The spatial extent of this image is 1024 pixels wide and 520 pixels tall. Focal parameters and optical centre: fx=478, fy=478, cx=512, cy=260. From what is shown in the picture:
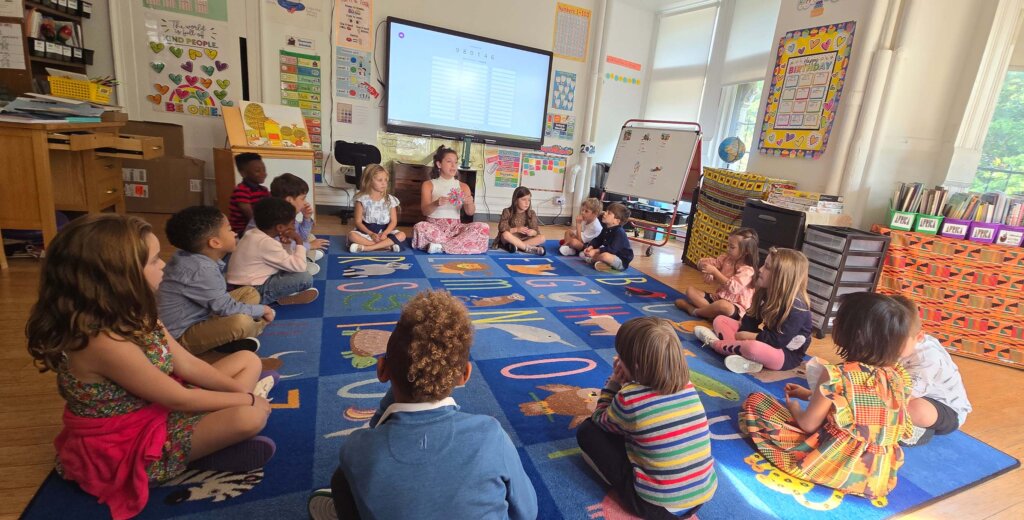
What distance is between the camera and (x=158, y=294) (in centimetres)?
181

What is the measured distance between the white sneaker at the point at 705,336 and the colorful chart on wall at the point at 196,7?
16.1 feet

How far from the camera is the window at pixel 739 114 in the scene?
5461mm

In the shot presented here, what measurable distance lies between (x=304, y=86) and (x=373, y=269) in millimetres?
2554

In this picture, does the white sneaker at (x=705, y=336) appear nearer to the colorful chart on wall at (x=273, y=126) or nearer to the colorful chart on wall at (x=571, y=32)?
the colorful chart on wall at (x=273, y=126)

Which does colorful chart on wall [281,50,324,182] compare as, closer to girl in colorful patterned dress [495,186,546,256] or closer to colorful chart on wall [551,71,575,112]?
girl in colorful patterned dress [495,186,546,256]

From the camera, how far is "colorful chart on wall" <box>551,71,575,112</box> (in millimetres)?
5945

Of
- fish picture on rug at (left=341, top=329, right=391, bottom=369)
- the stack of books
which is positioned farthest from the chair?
the stack of books

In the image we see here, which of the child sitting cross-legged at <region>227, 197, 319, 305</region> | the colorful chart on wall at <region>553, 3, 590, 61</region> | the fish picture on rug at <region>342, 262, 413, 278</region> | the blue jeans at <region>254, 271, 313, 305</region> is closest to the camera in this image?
the child sitting cross-legged at <region>227, 197, 319, 305</region>

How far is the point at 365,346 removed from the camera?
2.24 meters

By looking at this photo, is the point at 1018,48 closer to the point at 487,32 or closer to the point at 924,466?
the point at 924,466

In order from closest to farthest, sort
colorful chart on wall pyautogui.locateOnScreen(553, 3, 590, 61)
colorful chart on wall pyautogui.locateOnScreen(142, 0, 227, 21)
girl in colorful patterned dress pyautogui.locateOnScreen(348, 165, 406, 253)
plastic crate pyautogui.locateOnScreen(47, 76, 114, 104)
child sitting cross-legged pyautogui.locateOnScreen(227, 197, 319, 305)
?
child sitting cross-legged pyautogui.locateOnScreen(227, 197, 319, 305)
plastic crate pyautogui.locateOnScreen(47, 76, 114, 104)
girl in colorful patterned dress pyautogui.locateOnScreen(348, 165, 406, 253)
colorful chart on wall pyautogui.locateOnScreen(142, 0, 227, 21)
colorful chart on wall pyautogui.locateOnScreen(553, 3, 590, 61)

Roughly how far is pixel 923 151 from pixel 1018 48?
2.69 feet

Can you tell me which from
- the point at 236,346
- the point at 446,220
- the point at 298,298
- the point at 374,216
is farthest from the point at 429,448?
the point at 446,220

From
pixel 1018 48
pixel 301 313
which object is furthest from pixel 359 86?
pixel 1018 48
